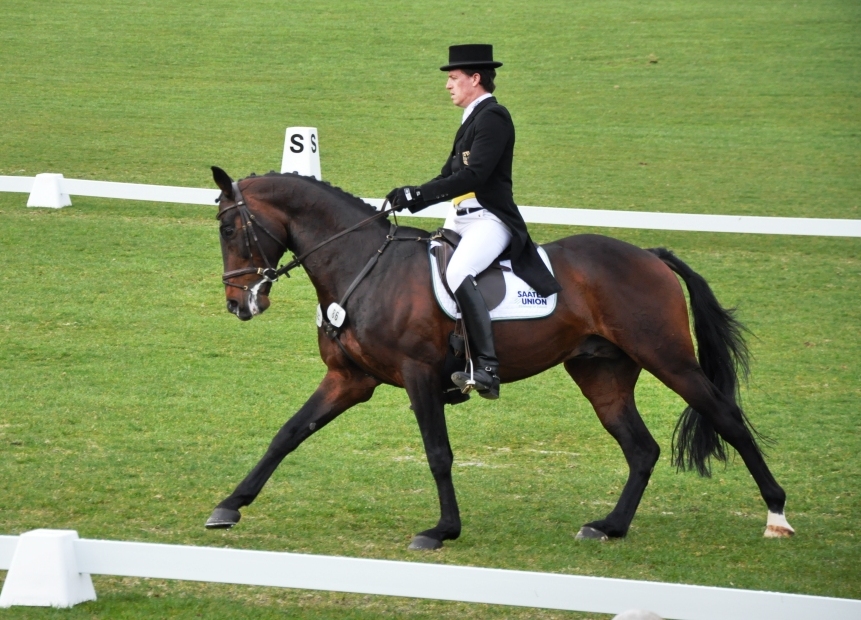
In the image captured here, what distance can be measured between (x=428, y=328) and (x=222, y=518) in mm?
1532

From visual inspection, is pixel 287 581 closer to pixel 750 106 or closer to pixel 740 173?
pixel 740 173

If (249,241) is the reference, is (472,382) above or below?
below

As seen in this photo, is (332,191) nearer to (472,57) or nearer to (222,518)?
(472,57)

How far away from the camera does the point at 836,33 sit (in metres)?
25.0

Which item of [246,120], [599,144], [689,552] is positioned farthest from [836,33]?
[689,552]

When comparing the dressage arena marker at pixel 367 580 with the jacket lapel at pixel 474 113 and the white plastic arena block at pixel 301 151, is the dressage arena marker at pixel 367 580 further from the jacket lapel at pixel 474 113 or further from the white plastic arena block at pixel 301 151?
the white plastic arena block at pixel 301 151

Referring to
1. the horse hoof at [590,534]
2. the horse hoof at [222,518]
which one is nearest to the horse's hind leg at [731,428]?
the horse hoof at [590,534]

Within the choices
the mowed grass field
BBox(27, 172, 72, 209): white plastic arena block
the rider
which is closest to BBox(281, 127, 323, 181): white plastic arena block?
the mowed grass field

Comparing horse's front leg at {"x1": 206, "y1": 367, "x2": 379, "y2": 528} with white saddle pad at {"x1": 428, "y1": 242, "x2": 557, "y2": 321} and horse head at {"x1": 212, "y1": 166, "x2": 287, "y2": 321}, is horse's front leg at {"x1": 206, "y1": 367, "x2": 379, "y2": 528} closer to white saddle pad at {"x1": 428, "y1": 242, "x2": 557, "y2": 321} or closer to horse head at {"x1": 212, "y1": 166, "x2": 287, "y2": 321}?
horse head at {"x1": 212, "y1": 166, "x2": 287, "y2": 321}

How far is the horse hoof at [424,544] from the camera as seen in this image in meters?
6.43

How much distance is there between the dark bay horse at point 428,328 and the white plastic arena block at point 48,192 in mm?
8578

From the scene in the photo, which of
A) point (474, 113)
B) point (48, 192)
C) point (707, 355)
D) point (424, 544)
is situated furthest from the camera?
point (48, 192)

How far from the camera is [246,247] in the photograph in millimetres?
6559

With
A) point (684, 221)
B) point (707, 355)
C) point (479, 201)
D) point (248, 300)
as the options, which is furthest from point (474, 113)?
point (684, 221)
